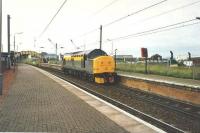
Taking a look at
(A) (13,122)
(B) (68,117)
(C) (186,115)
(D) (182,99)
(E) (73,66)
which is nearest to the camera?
(A) (13,122)

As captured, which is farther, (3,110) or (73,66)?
(73,66)

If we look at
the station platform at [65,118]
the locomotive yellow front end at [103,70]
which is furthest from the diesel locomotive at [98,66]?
the station platform at [65,118]

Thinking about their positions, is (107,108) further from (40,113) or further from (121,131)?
(121,131)

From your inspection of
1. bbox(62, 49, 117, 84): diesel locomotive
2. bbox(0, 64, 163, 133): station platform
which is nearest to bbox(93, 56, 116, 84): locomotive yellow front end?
bbox(62, 49, 117, 84): diesel locomotive

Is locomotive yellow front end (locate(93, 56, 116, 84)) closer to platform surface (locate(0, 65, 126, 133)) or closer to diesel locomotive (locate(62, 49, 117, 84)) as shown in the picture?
diesel locomotive (locate(62, 49, 117, 84))

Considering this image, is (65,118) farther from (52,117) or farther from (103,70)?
(103,70)

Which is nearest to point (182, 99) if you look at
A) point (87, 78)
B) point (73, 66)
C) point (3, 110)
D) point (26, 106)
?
point (26, 106)

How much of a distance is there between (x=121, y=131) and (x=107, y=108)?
184 inches

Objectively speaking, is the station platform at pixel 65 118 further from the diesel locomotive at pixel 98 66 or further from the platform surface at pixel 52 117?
the diesel locomotive at pixel 98 66

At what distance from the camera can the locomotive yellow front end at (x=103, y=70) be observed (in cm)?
3109

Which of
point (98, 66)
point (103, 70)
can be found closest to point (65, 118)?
point (98, 66)

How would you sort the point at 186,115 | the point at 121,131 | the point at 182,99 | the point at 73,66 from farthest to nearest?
the point at 73,66, the point at 182,99, the point at 186,115, the point at 121,131

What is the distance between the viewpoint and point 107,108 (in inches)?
606

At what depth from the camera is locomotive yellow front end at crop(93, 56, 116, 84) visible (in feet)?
102
